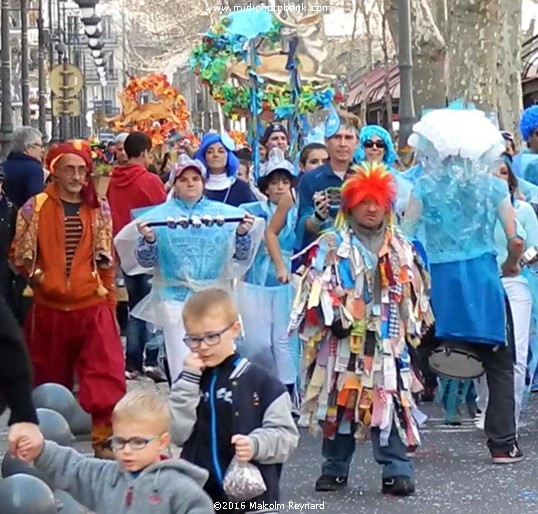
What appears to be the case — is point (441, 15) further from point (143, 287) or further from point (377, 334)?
point (377, 334)

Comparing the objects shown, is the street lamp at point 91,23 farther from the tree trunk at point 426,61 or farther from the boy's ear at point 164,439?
the boy's ear at point 164,439

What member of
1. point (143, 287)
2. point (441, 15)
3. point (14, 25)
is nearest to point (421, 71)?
point (441, 15)

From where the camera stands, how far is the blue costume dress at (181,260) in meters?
9.81

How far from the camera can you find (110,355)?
933 cm

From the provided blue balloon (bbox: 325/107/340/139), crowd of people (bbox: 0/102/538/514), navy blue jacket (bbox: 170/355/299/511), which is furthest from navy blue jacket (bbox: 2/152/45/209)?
navy blue jacket (bbox: 170/355/299/511)

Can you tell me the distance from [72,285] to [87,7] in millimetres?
23505

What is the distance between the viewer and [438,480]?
29.9 feet

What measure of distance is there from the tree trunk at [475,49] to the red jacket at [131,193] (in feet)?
34.4

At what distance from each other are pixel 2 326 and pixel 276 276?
580 centimetres

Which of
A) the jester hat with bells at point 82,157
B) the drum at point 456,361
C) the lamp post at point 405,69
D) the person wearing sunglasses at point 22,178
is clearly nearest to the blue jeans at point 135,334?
the person wearing sunglasses at point 22,178

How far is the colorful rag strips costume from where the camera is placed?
329 inches

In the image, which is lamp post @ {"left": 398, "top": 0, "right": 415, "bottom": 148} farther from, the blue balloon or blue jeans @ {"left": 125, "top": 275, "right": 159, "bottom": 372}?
the blue balloon

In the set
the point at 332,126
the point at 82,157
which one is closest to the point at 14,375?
the point at 82,157

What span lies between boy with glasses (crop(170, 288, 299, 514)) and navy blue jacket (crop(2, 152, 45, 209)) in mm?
6693
